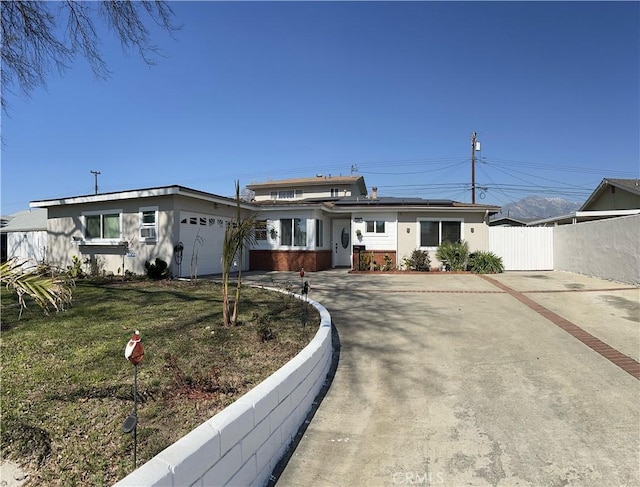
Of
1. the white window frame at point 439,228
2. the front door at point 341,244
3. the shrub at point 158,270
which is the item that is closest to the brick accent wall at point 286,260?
the front door at point 341,244

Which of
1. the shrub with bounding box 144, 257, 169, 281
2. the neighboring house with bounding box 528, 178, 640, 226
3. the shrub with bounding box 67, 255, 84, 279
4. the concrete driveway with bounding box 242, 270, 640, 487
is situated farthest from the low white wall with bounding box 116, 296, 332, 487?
the neighboring house with bounding box 528, 178, 640, 226

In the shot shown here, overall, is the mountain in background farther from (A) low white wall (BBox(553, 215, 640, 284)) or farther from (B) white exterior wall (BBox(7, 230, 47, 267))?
(B) white exterior wall (BBox(7, 230, 47, 267))

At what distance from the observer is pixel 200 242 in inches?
574

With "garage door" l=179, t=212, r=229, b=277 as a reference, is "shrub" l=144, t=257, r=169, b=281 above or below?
below

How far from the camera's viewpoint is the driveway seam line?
16.7ft

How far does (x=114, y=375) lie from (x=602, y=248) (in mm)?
14783

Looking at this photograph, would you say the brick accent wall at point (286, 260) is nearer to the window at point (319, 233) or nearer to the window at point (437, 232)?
the window at point (319, 233)

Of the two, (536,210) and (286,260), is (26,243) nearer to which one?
(286,260)

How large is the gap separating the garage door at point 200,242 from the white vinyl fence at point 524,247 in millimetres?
11774

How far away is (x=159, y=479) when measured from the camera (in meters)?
1.90

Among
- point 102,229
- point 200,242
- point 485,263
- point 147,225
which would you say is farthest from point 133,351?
point 485,263

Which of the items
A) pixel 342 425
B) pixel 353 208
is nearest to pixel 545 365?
pixel 342 425

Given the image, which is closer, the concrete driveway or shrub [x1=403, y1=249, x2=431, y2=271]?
the concrete driveway

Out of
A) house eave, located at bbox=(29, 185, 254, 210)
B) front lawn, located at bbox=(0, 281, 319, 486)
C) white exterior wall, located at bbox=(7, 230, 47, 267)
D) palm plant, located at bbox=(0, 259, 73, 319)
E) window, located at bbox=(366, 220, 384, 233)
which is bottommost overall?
front lawn, located at bbox=(0, 281, 319, 486)
